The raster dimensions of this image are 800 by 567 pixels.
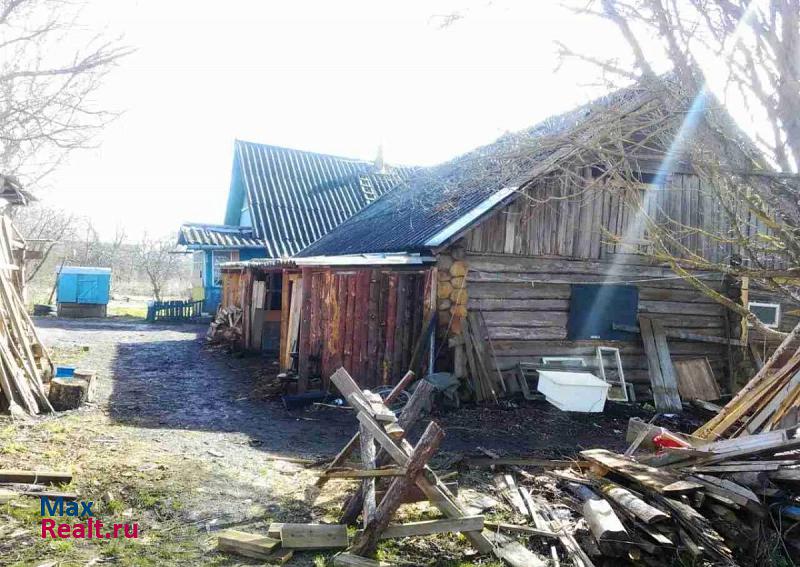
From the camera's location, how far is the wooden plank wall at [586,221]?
33.2 feet

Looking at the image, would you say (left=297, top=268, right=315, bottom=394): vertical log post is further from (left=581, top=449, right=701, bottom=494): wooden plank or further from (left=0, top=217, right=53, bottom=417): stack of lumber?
(left=581, top=449, right=701, bottom=494): wooden plank

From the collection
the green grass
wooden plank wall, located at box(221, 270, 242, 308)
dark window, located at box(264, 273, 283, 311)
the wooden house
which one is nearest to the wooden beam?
the wooden house

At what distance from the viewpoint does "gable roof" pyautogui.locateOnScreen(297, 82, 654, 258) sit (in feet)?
22.9

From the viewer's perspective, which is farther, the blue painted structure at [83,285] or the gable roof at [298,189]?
the blue painted structure at [83,285]

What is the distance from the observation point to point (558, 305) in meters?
10.7

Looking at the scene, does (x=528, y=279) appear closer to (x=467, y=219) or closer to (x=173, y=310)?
(x=467, y=219)

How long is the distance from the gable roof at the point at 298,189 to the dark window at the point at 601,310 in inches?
389

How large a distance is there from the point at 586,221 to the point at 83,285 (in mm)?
20453

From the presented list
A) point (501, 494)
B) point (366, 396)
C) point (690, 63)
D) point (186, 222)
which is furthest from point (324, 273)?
point (186, 222)

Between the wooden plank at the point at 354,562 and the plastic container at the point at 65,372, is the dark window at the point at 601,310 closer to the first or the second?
the wooden plank at the point at 354,562

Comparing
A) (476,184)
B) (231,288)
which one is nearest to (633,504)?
(476,184)

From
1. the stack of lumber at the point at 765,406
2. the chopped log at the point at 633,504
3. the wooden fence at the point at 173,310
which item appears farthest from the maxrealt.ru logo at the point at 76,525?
the wooden fence at the point at 173,310

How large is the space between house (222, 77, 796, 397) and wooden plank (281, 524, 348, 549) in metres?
5.57

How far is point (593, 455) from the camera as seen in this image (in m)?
5.93
